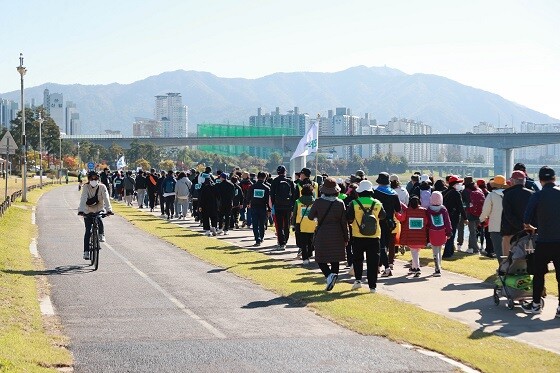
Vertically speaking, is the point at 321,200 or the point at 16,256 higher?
the point at 321,200

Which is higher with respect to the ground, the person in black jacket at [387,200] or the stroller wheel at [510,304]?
the person in black jacket at [387,200]

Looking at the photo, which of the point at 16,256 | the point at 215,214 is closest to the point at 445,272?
the point at 16,256

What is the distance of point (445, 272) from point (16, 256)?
9.25 meters

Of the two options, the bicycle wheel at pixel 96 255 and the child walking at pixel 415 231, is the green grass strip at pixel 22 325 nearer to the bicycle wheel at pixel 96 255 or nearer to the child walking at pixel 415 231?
the bicycle wheel at pixel 96 255

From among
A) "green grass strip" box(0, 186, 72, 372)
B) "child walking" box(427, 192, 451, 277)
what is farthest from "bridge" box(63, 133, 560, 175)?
"green grass strip" box(0, 186, 72, 372)

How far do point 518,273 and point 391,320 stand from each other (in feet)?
8.26

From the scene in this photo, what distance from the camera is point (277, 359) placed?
9609 mm

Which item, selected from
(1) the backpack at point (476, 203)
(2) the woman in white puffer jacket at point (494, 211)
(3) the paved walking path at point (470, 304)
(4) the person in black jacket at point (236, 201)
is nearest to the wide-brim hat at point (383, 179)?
(3) the paved walking path at point (470, 304)

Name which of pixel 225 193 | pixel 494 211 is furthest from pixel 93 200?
pixel 225 193

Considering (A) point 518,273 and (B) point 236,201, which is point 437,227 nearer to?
(A) point 518,273

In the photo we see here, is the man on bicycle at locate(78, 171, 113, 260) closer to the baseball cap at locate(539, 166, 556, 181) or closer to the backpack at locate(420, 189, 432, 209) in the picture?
the backpack at locate(420, 189, 432, 209)

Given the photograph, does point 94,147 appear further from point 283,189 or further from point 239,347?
point 239,347

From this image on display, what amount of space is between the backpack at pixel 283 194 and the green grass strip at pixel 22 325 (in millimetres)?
6079

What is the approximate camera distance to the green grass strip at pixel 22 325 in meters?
9.02
